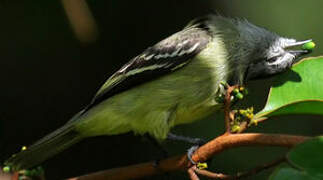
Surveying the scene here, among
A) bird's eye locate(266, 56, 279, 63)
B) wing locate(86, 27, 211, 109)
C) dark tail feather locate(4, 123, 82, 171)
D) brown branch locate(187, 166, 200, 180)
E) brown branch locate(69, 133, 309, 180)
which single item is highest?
wing locate(86, 27, 211, 109)

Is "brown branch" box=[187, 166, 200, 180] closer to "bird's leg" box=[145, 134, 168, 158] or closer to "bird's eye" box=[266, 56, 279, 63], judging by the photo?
"bird's leg" box=[145, 134, 168, 158]

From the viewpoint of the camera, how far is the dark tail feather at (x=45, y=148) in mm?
3566

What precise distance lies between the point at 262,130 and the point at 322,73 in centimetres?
284

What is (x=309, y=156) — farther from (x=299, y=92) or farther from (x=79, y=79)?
(x=79, y=79)

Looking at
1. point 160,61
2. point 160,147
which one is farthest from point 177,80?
point 160,147

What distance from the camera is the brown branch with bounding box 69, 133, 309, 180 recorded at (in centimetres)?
213

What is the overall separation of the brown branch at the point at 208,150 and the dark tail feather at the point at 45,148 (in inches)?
36.1

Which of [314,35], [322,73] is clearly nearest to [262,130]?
[314,35]

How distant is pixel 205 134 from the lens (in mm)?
5270

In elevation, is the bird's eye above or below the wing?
below

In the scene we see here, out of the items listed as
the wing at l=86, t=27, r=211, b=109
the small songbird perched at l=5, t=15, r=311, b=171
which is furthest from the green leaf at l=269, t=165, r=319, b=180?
A: the wing at l=86, t=27, r=211, b=109

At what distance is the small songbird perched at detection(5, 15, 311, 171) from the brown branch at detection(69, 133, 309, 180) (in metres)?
0.72

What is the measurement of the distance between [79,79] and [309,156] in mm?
Result: 3676

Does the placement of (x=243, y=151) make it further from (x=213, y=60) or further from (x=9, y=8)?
(x=9, y=8)
